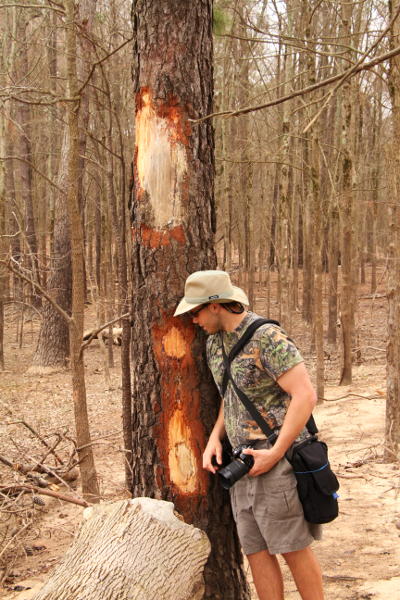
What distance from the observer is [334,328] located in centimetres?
1473

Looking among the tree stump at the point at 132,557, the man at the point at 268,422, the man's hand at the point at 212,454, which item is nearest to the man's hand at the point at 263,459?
the man at the point at 268,422

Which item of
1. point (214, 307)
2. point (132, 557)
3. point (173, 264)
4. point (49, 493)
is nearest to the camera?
point (132, 557)

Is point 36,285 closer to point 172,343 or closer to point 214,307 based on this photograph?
point 172,343

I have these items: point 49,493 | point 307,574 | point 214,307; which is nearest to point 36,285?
point 49,493

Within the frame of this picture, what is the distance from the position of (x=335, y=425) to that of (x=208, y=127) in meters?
5.62

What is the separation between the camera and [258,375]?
9.09 feet

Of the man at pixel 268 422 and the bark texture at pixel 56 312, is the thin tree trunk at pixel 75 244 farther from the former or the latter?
the bark texture at pixel 56 312

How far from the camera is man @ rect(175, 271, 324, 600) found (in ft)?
8.79

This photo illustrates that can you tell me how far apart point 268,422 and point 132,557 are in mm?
814

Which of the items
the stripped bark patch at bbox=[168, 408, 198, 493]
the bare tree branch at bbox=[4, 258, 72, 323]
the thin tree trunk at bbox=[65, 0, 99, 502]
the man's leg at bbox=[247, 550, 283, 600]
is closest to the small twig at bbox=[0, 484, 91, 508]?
the thin tree trunk at bbox=[65, 0, 99, 502]

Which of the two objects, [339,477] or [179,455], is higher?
[179,455]

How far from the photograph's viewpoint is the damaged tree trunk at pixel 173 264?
304 cm

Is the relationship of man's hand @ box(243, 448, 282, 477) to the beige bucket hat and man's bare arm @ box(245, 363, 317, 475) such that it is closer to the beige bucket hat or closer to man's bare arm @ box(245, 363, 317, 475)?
man's bare arm @ box(245, 363, 317, 475)

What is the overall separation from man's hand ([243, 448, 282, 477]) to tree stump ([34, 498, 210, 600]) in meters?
0.40
